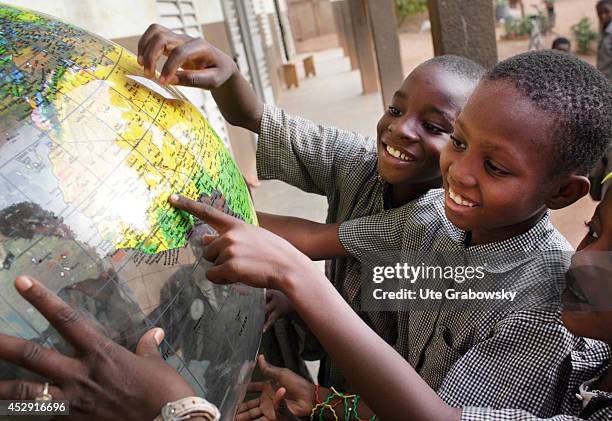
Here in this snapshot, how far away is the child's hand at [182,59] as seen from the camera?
3.92 feet

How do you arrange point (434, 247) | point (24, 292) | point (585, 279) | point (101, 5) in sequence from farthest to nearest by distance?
point (101, 5), point (434, 247), point (585, 279), point (24, 292)

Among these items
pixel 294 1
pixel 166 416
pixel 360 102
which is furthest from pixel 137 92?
pixel 294 1

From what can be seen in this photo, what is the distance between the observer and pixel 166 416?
2.83 feet

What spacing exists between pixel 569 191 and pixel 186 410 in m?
0.81

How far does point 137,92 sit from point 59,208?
289 millimetres

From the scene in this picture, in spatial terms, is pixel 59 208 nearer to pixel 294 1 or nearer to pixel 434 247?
pixel 434 247

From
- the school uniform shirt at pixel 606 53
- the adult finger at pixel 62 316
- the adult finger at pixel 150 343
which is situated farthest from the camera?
the school uniform shirt at pixel 606 53

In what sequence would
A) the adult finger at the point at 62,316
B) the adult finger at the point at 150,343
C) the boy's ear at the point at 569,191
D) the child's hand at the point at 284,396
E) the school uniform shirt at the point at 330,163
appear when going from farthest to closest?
the school uniform shirt at the point at 330,163
the child's hand at the point at 284,396
the boy's ear at the point at 569,191
the adult finger at the point at 150,343
the adult finger at the point at 62,316

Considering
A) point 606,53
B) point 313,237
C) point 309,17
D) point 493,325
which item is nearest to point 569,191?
point 493,325

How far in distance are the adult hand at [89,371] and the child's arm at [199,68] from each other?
53 cm

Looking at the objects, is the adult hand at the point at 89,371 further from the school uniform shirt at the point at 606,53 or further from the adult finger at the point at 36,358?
the school uniform shirt at the point at 606,53

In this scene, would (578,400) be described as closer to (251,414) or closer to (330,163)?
(251,414)

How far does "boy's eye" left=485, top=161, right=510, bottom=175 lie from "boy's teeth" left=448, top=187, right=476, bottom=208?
3.3 inches

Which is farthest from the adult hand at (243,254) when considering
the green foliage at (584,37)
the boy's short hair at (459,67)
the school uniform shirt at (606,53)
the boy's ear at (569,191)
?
the green foliage at (584,37)
